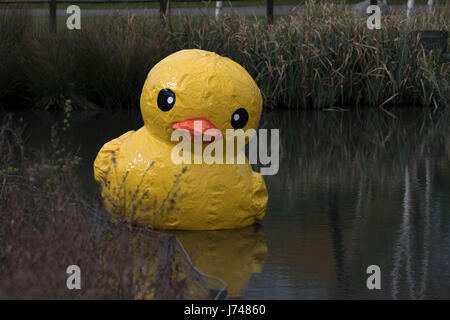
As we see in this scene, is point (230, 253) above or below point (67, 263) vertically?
below

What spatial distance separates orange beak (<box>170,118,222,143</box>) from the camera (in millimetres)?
6102

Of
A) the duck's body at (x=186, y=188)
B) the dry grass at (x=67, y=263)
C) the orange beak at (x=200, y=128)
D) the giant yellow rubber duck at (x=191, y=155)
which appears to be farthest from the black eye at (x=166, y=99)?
the dry grass at (x=67, y=263)

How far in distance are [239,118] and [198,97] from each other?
35 centimetres

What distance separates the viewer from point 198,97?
6184 mm

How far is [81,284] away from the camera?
411 cm

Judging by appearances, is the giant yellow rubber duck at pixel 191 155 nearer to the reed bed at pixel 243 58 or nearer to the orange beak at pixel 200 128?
the orange beak at pixel 200 128

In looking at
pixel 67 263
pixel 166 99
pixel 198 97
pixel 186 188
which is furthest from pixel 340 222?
pixel 67 263

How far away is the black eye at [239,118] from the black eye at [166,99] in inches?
17.5

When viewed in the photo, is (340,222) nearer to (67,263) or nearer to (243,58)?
(67,263)

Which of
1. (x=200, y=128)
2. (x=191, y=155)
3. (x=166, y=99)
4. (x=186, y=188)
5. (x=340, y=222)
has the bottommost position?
(x=340, y=222)

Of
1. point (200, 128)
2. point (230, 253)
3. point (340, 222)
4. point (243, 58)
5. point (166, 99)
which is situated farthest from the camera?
point (243, 58)

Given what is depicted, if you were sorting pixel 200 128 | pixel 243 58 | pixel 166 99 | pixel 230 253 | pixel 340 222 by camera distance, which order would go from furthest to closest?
pixel 243 58
pixel 340 222
pixel 166 99
pixel 200 128
pixel 230 253

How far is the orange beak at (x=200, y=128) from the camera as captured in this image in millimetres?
6102
